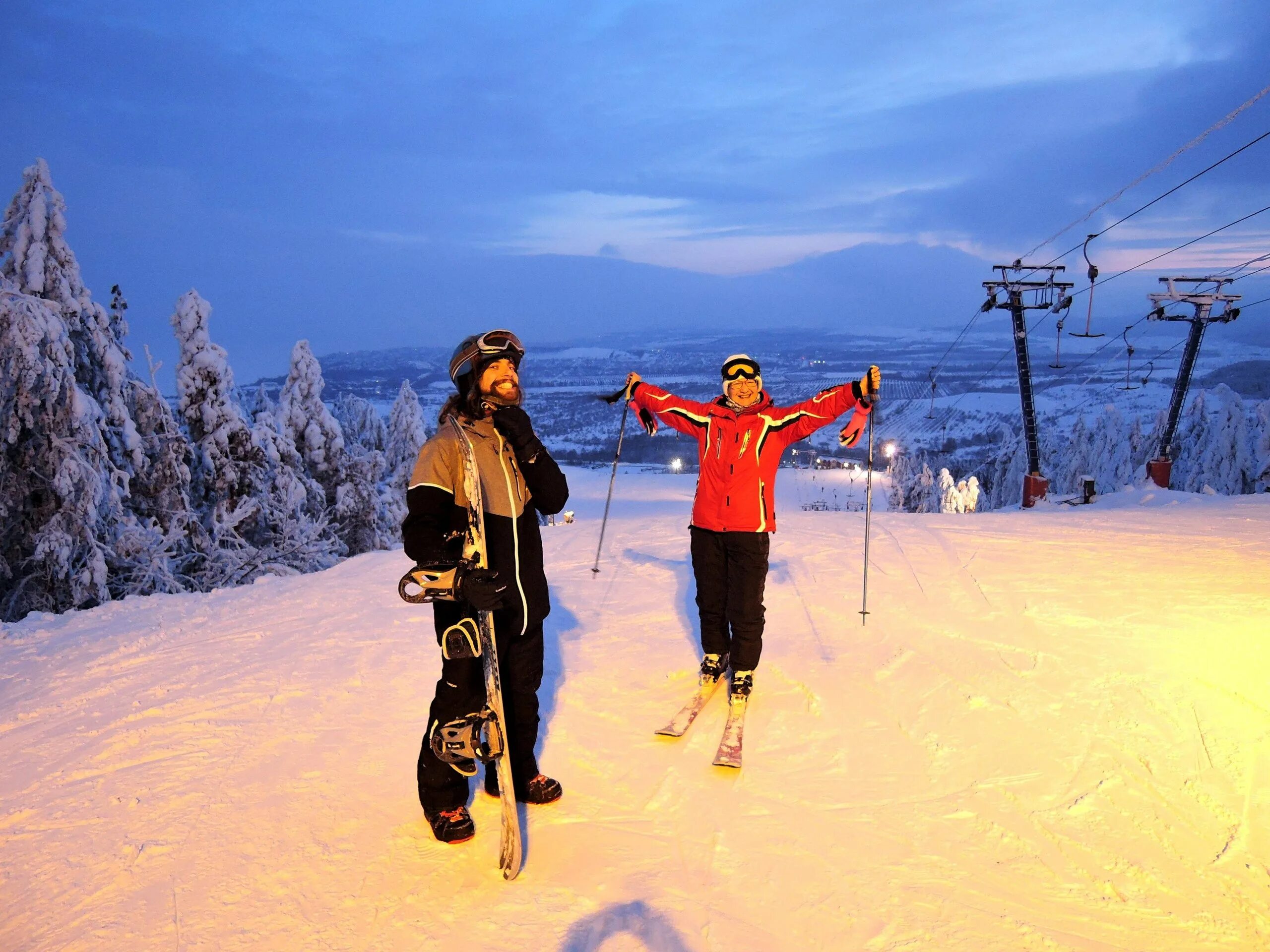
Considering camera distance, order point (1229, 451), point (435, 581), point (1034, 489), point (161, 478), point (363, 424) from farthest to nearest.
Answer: point (363, 424) < point (1229, 451) < point (1034, 489) < point (161, 478) < point (435, 581)

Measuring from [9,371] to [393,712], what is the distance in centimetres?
1121

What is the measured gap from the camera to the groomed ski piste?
2996 mm

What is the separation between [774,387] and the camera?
66.2m

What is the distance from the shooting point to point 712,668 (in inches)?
200

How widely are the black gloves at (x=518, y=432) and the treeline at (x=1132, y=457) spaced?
29.3 m

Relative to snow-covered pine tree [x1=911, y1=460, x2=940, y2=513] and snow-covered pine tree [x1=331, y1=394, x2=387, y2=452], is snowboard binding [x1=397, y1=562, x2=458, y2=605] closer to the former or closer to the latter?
snow-covered pine tree [x1=331, y1=394, x2=387, y2=452]

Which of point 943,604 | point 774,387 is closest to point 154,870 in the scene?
point 943,604

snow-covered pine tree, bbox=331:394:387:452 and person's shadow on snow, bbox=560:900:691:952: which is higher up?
person's shadow on snow, bbox=560:900:691:952

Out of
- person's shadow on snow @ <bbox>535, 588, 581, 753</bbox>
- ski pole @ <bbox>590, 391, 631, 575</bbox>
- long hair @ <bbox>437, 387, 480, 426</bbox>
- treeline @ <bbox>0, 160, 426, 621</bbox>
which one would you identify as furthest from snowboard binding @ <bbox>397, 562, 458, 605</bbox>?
treeline @ <bbox>0, 160, 426, 621</bbox>

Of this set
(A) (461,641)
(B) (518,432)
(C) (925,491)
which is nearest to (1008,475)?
(C) (925,491)

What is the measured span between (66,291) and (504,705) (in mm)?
15489

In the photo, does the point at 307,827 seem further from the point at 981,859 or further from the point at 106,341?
the point at 106,341

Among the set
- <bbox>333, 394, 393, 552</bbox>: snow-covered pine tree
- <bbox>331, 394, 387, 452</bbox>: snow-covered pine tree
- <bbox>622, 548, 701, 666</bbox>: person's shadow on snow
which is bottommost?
<bbox>333, 394, 393, 552</bbox>: snow-covered pine tree

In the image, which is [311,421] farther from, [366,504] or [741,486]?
[741,486]
